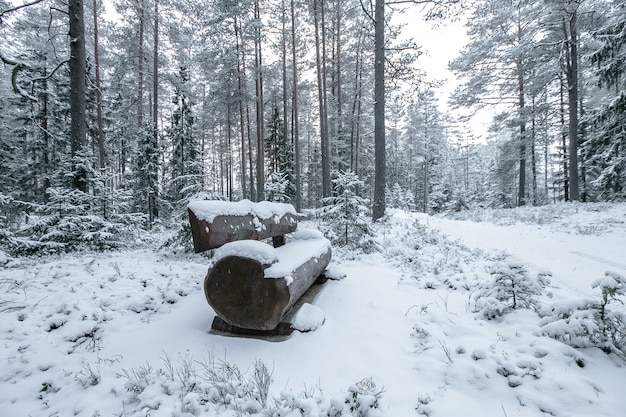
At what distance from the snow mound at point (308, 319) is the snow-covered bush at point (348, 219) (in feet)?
10.9

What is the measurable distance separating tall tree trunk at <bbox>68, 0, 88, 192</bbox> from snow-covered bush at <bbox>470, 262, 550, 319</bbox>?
341 inches

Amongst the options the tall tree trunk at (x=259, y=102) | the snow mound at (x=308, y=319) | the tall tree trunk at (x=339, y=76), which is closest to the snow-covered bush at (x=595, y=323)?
the snow mound at (x=308, y=319)

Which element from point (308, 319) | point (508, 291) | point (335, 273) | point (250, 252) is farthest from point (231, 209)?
point (508, 291)

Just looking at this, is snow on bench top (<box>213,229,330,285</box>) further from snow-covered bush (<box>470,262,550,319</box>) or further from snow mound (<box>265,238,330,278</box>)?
snow-covered bush (<box>470,262,550,319</box>)

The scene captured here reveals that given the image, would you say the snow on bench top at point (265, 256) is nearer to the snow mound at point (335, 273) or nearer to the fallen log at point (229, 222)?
the fallen log at point (229, 222)

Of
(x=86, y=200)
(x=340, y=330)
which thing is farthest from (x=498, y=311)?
(x=86, y=200)

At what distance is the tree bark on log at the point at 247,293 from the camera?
2.82m

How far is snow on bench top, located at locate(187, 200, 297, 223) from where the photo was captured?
2.85 meters

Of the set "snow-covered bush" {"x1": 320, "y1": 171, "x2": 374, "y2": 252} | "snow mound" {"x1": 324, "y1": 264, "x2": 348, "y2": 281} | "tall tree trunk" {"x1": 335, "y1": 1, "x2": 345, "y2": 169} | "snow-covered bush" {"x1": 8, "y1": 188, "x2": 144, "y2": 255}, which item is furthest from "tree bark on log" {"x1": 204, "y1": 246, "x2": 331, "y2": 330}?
"tall tree trunk" {"x1": 335, "y1": 1, "x2": 345, "y2": 169}

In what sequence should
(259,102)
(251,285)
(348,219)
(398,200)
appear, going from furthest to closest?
(398,200)
(259,102)
(348,219)
(251,285)

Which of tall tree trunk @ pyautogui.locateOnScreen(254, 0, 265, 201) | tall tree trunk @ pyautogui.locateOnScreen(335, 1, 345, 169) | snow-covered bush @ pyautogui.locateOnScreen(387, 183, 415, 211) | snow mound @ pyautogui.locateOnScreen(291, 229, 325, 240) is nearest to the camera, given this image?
snow mound @ pyautogui.locateOnScreen(291, 229, 325, 240)

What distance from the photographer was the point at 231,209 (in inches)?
130

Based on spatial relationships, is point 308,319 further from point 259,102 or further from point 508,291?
point 259,102

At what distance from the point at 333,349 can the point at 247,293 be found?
1062 mm
